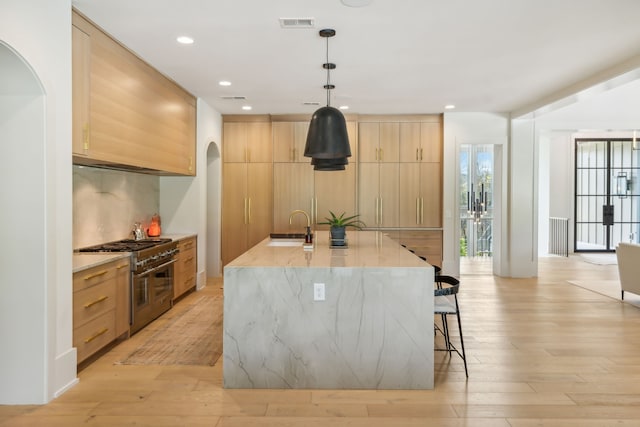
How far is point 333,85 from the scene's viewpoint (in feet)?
18.7

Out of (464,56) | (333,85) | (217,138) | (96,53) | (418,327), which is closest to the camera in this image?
(418,327)

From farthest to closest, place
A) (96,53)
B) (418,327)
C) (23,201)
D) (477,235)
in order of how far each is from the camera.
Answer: (477,235) → (96,53) → (418,327) → (23,201)

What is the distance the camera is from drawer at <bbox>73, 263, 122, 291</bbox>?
3365 millimetres

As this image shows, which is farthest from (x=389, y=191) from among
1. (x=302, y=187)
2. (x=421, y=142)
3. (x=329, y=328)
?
(x=329, y=328)

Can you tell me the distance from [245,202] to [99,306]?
4.12 meters

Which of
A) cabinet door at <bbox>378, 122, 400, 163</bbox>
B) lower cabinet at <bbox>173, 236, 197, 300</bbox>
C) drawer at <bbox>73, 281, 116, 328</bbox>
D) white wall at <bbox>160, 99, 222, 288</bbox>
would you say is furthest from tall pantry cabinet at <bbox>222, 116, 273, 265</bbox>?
drawer at <bbox>73, 281, 116, 328</bbox>

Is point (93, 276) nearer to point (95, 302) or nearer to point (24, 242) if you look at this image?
point (95, 302)

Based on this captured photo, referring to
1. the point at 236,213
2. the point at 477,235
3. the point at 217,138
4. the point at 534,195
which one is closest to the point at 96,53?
the point at 217,138

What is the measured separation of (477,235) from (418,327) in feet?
21.9

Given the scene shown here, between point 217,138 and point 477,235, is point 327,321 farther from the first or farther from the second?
point 477,235

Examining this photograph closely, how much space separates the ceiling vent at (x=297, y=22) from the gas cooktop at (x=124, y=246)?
241cm

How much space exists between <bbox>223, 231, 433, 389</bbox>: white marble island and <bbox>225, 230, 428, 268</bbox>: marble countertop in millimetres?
88

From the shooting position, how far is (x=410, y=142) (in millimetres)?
7645

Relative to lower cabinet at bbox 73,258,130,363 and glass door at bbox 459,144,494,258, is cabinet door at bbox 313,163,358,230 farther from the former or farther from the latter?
lower cabinet at bbox 73,258,130,363
